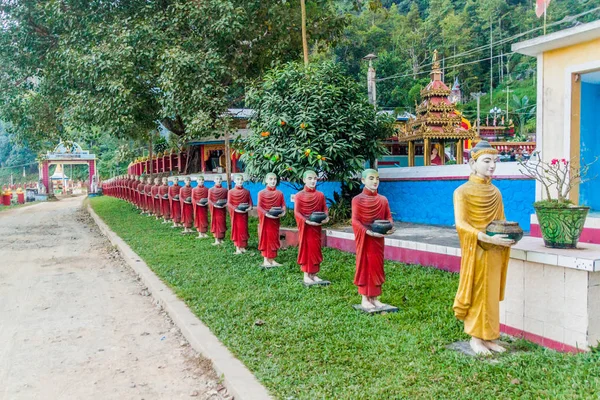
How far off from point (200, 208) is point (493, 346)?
8676mm

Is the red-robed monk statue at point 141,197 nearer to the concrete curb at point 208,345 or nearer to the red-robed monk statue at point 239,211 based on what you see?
the red-robed monk statue at point 239,211

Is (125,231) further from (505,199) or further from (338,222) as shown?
(505,199)

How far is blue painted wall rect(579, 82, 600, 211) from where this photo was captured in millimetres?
7098

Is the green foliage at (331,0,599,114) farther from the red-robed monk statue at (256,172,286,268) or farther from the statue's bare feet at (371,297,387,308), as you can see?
the statue's bare feet at (371,297,387,308)

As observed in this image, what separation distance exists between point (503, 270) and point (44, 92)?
1651 centimetres

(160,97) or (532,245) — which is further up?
(160,97)

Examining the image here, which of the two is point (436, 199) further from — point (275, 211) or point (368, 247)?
point (368, 247)

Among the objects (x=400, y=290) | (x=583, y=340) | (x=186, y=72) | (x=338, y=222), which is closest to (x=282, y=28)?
(x=186, y=72)

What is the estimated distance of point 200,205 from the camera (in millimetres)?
11852

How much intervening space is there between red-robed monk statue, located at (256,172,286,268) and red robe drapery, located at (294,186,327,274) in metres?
1.10

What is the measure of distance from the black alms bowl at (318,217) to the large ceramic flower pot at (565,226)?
3.03 meters

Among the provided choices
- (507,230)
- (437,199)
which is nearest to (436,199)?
(437,199)

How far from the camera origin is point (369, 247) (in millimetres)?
5746

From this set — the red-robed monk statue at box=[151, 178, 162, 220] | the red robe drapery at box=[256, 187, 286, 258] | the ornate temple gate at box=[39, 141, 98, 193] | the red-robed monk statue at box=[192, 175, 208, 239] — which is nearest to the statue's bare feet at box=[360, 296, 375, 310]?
the red robe drapery at box=[256, 187, 286, 258]
